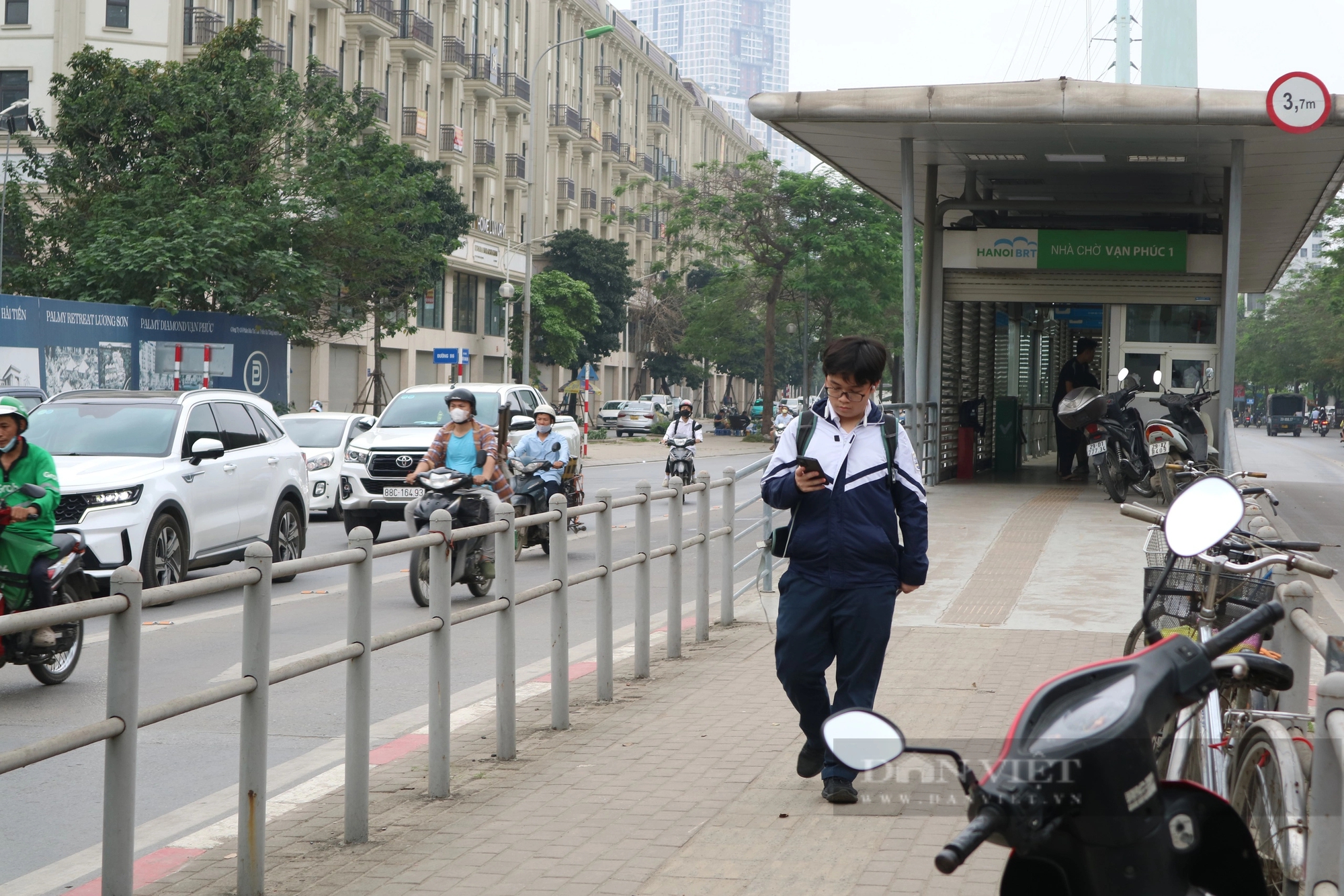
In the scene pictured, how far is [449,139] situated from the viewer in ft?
190

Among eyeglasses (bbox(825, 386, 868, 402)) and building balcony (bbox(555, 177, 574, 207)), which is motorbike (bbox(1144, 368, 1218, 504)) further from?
building balcony (bbox(555, 177, 574, 207))

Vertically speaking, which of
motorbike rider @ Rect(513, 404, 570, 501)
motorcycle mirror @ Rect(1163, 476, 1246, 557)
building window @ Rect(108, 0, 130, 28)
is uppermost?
building window @ Rect(108, 0, 130, 28)

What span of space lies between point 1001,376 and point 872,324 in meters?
24.9

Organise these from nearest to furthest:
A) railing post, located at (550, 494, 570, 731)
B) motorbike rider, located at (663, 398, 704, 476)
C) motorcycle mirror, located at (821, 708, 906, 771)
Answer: motorcycle mirror, located at (821, 708, 906, 771) < railing post, located at (550, 494, 570, 731) < motorbike rider, located at (663, 398, 704, 476)

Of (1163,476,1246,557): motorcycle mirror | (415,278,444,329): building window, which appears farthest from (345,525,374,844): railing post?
(415,278,444,329): building window

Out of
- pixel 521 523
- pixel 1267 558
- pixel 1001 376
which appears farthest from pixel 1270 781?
pixel 1001 376

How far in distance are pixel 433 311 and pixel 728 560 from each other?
46.9 m

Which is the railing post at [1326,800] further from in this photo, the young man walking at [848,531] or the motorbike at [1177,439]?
the motorbike at [1177,439]

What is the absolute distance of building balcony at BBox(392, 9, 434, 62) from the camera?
53.2m

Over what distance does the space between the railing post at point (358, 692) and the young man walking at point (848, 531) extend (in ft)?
4.80

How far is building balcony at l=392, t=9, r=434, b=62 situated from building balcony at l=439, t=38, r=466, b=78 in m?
2.36

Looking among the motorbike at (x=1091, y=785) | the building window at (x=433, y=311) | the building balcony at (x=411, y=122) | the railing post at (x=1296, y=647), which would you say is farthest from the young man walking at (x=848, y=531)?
the building balcony at (x=411, y=122)

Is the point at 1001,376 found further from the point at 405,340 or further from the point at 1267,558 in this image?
the point at 405,340

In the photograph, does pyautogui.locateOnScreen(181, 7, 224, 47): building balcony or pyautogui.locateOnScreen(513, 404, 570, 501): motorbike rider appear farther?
pyautogui.locateOnScreen(181, 7, 224, 47): building balcony
